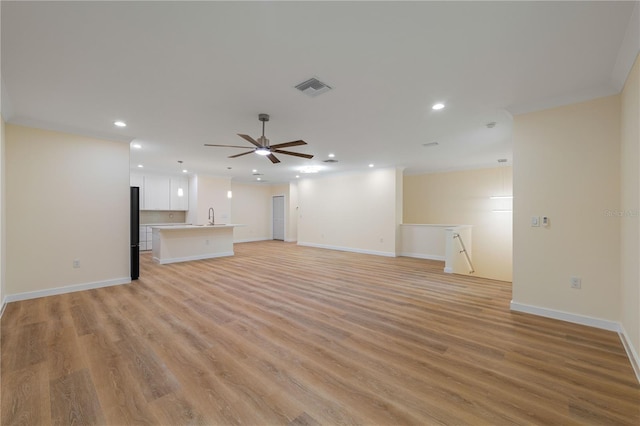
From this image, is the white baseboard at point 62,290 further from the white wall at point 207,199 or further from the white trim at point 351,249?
the white trim at point 351,249

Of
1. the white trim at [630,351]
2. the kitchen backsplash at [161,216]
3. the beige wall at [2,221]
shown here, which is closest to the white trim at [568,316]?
the white trim at [630,351]

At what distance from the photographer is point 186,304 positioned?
361 cm

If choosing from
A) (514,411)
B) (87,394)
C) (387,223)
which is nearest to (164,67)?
(87,394)

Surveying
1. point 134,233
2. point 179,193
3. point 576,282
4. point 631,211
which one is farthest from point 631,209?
point 179,193

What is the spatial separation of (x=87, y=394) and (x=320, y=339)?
1.82 m

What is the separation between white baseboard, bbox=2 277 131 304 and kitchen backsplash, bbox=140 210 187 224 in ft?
16.6

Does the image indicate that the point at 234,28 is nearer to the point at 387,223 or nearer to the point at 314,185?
the point at 387,223

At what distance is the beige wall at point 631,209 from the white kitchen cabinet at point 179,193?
10.4m

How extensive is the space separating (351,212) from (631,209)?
253 inches

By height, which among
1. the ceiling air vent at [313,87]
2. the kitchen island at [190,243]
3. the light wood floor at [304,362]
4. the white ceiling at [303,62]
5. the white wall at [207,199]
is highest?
the white ceiling at [303,62]

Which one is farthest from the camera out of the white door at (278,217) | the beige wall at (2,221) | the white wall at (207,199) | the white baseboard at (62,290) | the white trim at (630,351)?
the white door at (278,217)

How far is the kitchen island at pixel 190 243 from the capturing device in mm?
6477

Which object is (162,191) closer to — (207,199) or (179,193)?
(179,193)

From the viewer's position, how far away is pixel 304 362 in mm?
2225
